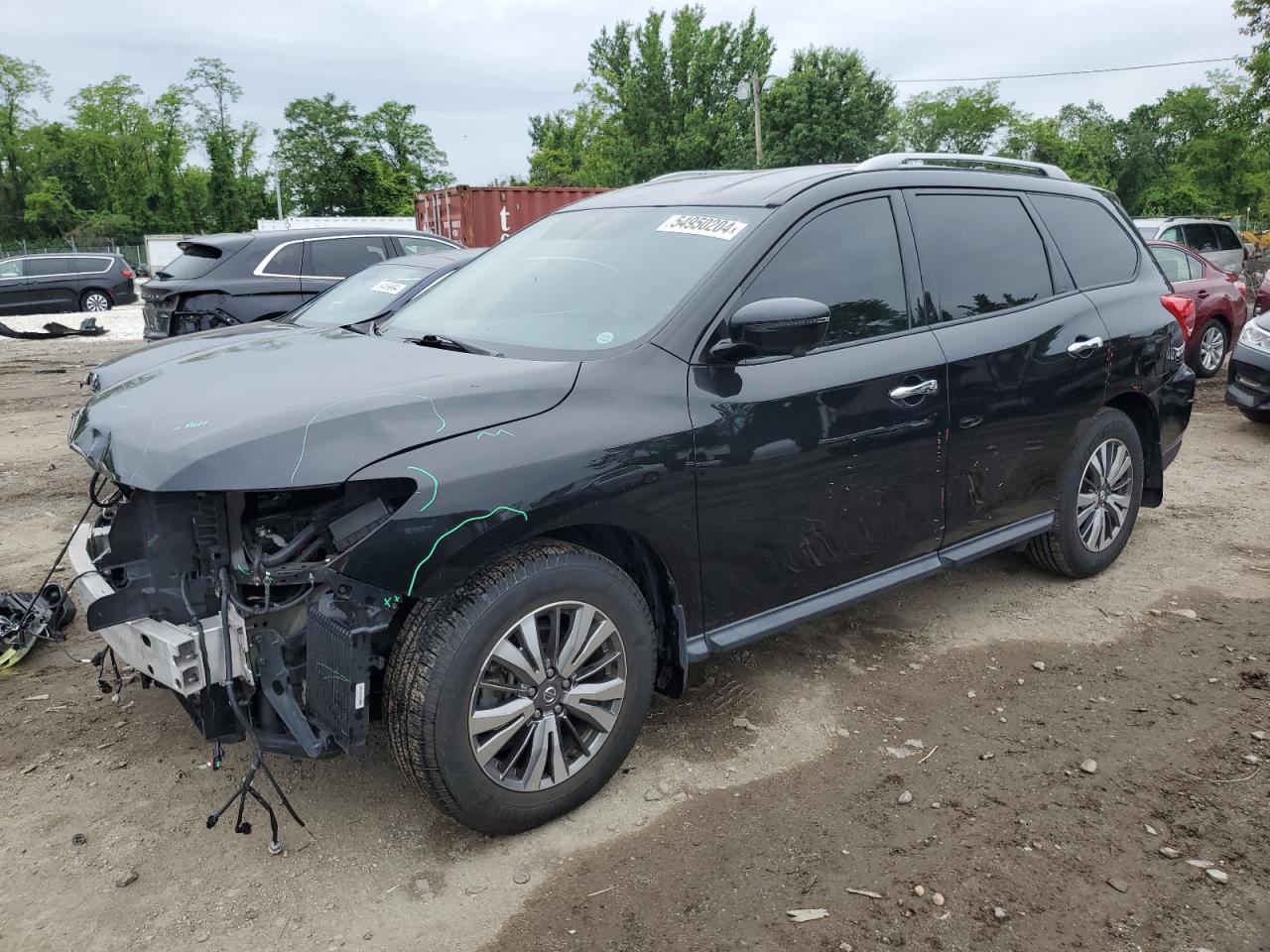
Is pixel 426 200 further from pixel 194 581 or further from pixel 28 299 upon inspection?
pixel 194 581

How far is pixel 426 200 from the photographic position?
21.3 m

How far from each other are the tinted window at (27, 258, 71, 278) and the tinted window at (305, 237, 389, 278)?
621 inches

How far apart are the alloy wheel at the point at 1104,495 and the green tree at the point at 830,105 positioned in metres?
39.1

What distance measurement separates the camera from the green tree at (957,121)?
7312cm

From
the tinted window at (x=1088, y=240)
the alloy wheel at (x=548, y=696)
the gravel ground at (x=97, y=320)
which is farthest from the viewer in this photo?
the gravel ground at (x=97, y=320)

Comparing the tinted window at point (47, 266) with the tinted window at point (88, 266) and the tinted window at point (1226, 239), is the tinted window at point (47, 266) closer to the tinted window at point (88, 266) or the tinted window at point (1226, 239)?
the tinted window at point (88, 266)

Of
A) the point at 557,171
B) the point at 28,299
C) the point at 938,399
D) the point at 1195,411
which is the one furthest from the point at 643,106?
the point at 938,399

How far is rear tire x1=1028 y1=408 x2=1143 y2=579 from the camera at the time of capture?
14.5 ft

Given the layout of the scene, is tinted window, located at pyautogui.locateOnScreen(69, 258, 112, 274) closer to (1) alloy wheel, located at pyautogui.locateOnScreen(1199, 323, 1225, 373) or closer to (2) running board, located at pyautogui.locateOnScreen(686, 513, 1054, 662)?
(1) alloy wheel, located at pyautogui.locateOnScreen(1199, 323, 1225, 373)

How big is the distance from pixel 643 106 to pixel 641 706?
49.4 metres

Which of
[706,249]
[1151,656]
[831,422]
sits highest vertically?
[706,249]

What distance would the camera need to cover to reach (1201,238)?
520 inches

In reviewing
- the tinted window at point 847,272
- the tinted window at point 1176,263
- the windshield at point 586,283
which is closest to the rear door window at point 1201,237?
the tinted window at point 1176,263

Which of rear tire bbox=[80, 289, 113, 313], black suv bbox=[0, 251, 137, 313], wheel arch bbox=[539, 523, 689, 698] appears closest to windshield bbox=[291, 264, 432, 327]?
wheel arch bbox=[539, 523, 689, 698]
